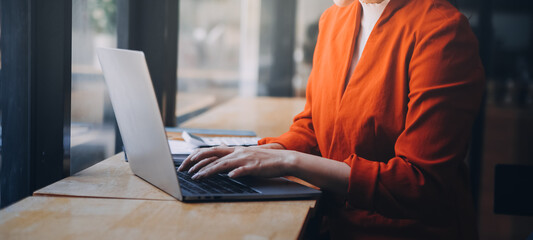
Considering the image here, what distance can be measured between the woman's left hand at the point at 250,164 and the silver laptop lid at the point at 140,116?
0.09 meters

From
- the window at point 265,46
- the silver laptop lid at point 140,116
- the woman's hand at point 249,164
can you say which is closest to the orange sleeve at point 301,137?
the woman's hand at point 249,164

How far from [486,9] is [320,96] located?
6.92 ft

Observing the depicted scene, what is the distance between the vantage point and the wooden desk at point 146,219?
76 cm

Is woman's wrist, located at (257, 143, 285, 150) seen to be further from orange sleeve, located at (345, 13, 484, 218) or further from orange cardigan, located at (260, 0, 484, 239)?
orange sleeve, located at (345, 13, 484, 218)

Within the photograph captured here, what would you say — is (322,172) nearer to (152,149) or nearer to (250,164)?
(250,164)

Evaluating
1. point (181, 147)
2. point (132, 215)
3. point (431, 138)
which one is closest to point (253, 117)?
point (181, 147)

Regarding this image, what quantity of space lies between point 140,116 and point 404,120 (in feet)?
1.87

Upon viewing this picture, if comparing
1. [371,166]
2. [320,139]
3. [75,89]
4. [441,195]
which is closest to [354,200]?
[371,166]

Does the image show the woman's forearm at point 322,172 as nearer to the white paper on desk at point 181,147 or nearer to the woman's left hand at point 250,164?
the woman's left hand at point 250,164

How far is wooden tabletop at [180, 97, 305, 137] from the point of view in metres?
2.32

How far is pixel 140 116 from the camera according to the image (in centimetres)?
95

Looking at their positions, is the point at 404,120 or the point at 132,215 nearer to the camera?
the point at 132,215

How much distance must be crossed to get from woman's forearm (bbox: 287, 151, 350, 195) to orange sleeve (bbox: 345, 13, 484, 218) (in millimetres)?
19

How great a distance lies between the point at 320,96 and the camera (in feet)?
4.39
